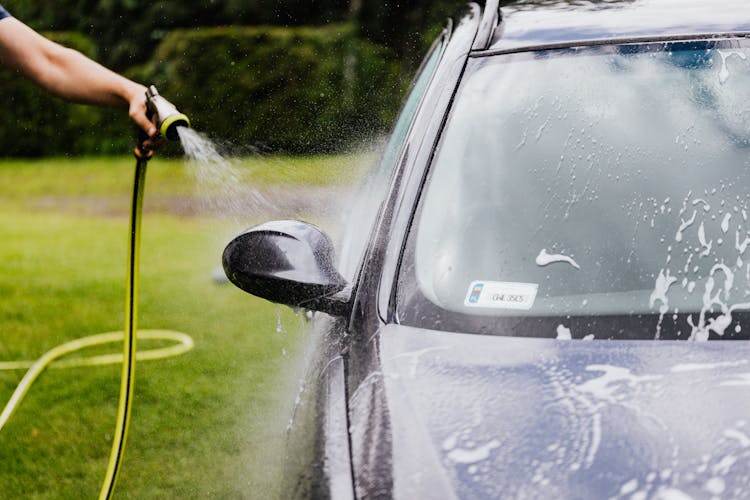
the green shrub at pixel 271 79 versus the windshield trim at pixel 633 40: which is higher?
the windshield trim at pixel 633 40

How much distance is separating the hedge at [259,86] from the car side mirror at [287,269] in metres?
12.1

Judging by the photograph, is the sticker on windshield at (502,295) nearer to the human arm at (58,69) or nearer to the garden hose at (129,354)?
the human arm at (58,69)

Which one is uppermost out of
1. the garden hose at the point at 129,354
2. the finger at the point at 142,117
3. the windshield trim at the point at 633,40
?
the windshield trim at the point at 633,40

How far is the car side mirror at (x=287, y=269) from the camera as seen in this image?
7.23 ft

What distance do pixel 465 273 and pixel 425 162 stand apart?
1.02 feet

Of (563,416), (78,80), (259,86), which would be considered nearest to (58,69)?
(78,80)

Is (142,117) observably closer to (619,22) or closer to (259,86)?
(619,22)

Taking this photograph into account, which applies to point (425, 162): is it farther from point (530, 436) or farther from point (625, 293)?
point (530, 436)

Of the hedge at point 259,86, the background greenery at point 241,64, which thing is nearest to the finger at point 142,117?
the background greenery at point 241,64

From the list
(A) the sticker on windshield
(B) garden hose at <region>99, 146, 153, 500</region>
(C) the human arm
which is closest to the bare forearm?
(C) the human arm

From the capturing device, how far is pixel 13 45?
9.14 ft

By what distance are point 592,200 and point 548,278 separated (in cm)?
23

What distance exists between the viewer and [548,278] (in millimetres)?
2205

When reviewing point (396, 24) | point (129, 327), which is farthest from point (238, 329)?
point (396, 24)
